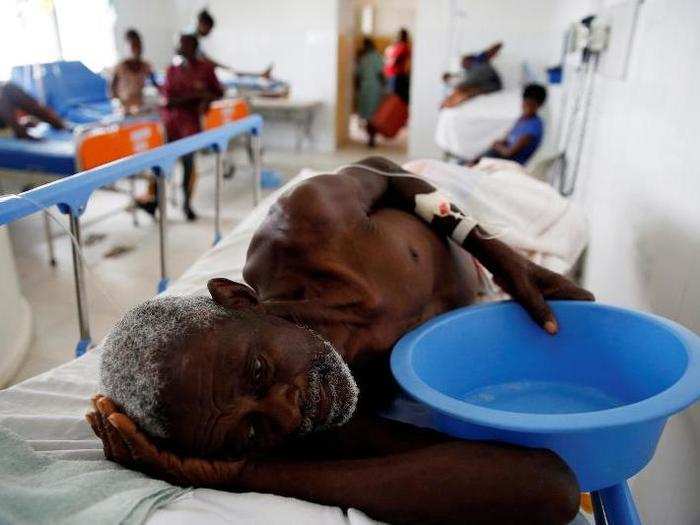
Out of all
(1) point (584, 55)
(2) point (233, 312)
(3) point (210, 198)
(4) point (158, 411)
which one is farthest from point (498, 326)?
(3) point (210, 198)

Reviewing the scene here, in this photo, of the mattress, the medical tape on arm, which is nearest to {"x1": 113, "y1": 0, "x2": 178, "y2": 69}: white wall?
the mattress

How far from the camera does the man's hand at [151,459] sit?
2.67ft

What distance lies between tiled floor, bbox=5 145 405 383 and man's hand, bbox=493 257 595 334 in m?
1.17

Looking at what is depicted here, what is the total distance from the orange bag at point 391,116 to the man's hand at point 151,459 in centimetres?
660

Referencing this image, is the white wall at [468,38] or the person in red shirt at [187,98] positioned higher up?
the white wall at [468,38]

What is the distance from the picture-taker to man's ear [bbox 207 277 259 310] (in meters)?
0.97

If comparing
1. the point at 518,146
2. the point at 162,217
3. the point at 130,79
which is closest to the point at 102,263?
the point at 162,217

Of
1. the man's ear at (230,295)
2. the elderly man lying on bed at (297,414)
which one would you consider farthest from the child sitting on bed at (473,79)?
the man's ear at (230,295)

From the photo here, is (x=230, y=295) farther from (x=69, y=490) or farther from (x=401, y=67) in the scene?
(x=401, y=67)

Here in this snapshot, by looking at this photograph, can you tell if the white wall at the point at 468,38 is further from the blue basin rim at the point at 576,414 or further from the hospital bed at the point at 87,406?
the blue basin rim at the point at 576,414

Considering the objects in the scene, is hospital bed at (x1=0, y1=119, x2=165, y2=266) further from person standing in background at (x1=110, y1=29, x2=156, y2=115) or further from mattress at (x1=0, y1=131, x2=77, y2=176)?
person standing in background at (x1=110, y1=29, x2=156, y2=115)

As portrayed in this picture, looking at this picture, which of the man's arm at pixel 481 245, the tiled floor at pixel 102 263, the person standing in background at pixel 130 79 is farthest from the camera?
the person standing in background at pixel 130 79

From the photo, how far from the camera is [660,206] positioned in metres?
1.47

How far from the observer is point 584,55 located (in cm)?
272
